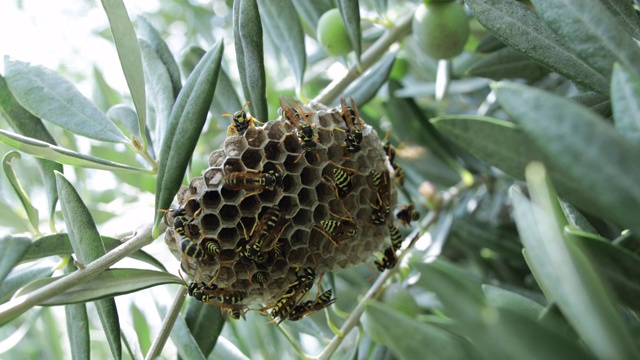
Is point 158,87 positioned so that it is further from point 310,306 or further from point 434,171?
point 434,171

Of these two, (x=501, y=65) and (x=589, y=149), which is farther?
(x=501, y=65)

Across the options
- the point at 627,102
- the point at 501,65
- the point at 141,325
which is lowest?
the point at 141,325

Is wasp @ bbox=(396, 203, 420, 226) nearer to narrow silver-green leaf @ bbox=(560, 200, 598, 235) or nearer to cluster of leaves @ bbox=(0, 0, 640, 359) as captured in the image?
cluster of leaves @ bbox=(0, 0, 640, 359)

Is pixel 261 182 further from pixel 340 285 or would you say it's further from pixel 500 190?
pixel 500 190

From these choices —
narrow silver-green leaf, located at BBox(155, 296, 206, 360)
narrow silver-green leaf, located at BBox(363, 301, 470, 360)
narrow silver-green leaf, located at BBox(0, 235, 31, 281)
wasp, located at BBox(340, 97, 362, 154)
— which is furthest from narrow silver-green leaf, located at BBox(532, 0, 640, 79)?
narrow silver-green leaf, located at BBox(0, 235, 31, 281)

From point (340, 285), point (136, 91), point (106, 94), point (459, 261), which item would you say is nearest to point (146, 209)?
point (106, 94)

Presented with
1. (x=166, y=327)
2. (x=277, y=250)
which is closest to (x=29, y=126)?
(x=166, y=327)
